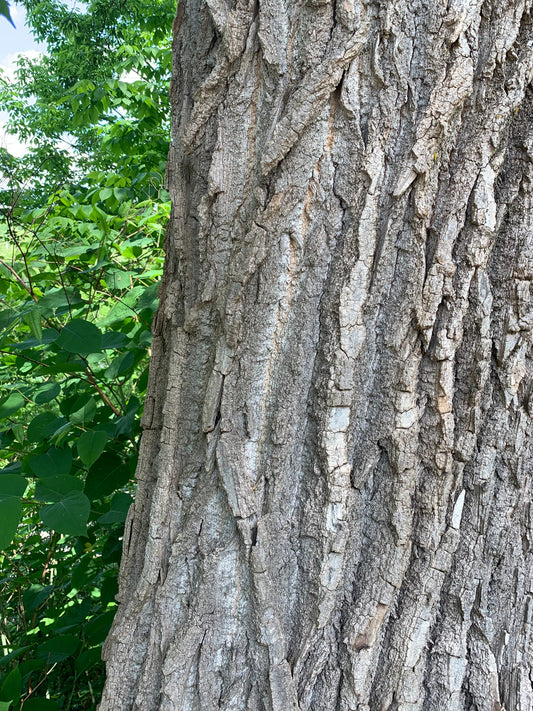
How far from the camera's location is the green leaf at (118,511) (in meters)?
1.40

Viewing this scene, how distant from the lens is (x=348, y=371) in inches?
36.4

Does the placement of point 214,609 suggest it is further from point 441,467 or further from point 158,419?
point 441,467

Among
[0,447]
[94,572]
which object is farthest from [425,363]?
[94,572]

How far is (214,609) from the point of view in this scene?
95 cm

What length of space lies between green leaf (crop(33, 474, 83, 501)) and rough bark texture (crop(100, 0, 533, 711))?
355 millimetres

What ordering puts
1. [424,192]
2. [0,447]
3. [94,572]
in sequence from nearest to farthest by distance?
[424,192], [0,447], [94,572]

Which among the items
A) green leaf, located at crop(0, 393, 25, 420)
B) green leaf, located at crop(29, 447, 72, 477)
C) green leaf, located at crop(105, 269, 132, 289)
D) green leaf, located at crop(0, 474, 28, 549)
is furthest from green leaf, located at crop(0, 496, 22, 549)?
green leaf, located at crop(105, 269, 132, 289)

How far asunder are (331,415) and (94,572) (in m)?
1.48

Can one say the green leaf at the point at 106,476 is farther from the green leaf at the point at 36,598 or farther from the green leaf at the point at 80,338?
the green leaf at the point at 36,598

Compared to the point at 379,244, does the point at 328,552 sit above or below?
below

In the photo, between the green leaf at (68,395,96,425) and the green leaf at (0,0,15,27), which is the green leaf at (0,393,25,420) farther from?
the green leaf at (0,0,15,27)

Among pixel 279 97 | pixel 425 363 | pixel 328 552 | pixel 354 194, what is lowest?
pixel 328 552

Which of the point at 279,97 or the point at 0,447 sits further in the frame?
the point at 0,447

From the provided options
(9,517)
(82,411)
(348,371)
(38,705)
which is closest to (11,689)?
(38,705)
